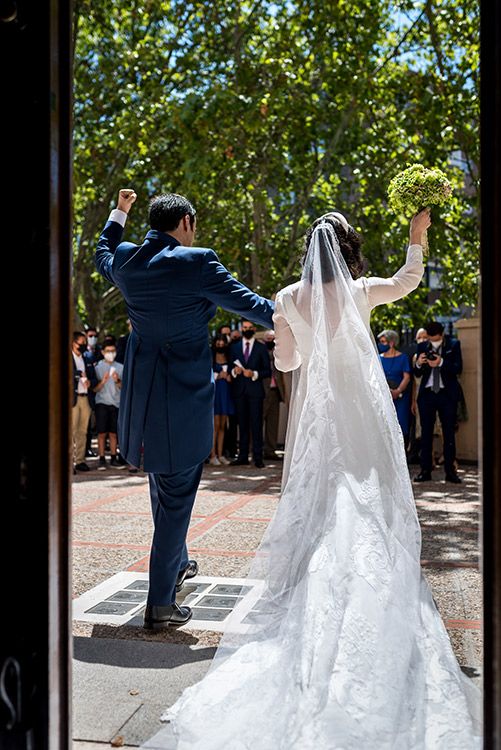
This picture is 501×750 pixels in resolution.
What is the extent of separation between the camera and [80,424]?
1272 centimetres

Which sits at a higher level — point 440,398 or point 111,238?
point 111,238

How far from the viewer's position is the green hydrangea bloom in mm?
4277

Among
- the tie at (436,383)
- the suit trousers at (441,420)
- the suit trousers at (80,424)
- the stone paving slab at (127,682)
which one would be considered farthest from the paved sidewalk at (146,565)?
the tie at (436,383)

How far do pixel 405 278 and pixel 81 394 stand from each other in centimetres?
920

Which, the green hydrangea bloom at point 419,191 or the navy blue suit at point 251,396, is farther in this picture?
the navy blue suit at point 251,396

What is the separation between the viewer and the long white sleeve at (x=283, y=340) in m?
4.18

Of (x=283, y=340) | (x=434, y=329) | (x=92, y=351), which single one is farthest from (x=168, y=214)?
(x=92, y=351)

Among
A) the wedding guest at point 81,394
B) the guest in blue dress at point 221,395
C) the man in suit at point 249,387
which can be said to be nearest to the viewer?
the wedding guest at point 81,394

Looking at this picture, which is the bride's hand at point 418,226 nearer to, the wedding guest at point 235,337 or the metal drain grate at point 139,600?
the metal drain grate at point 139,600

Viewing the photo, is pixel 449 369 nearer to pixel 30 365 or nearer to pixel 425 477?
pixel 425 477

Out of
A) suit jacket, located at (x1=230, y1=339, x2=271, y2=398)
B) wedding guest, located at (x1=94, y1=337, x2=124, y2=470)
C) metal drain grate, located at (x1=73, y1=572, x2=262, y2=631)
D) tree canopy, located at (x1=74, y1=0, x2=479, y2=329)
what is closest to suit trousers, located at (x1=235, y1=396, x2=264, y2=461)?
suit jacket, located at (x1=230, y1=339, x2=271, y2=398)

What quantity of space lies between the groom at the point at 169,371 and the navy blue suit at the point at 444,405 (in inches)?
273

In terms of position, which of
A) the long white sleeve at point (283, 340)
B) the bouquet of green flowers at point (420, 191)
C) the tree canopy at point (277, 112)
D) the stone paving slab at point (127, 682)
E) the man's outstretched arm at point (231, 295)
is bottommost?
the stone paving slab at point (127, 682)

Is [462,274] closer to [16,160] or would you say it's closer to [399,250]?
[399,250]
